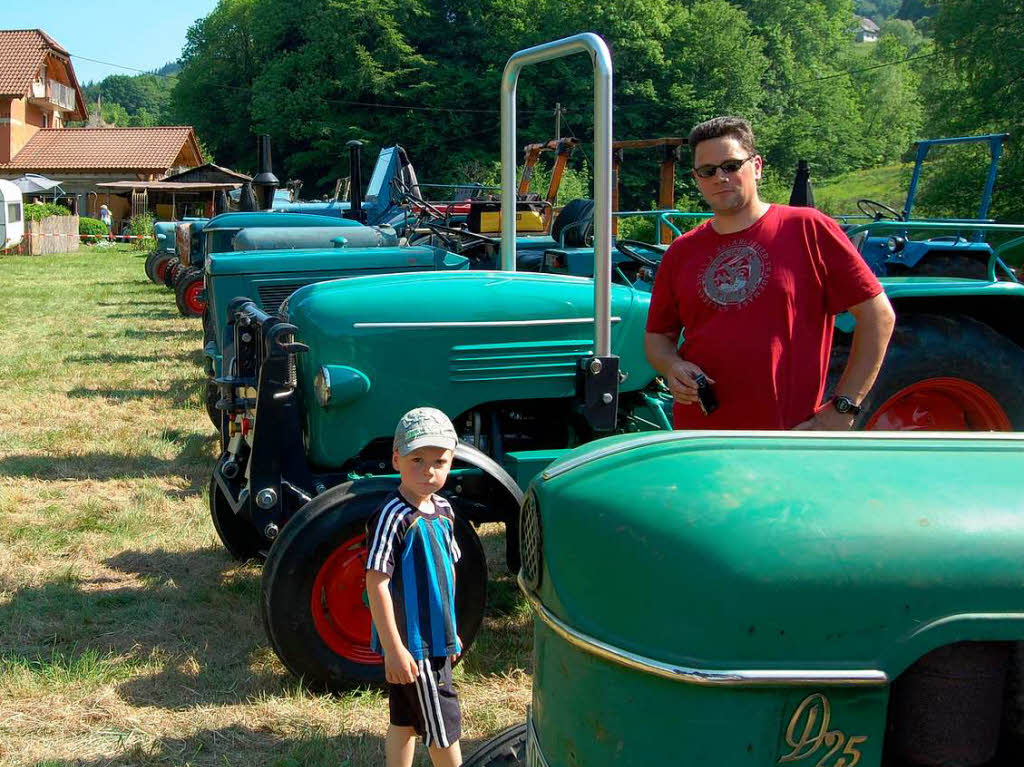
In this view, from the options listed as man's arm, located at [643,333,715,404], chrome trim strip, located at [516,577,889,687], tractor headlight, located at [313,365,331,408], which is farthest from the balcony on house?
Result: chrome trim strip, located at [516,577,889,687]

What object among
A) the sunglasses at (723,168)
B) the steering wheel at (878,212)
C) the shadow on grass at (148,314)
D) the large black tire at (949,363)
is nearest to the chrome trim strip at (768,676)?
the sunglasses at (723,168)

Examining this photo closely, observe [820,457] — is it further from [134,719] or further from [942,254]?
[942,254]

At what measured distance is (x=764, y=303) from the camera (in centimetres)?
257

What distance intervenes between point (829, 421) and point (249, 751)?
1.85 metres

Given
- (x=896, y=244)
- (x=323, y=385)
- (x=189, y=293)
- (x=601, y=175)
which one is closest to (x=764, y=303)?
(x=601, y=175)

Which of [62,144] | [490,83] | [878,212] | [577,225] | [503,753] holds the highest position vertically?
[490,83]

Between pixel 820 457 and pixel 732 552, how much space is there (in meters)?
0.24

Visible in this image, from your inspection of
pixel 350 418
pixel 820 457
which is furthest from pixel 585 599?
pixel 350 418

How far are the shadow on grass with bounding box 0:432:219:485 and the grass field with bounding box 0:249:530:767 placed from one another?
0.05ft

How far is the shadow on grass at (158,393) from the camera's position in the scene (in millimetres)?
8238

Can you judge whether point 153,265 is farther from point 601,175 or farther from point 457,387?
point 601,175

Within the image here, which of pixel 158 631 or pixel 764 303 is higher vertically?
pixel 764 303

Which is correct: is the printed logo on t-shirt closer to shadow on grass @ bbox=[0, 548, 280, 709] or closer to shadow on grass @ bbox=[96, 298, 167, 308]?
shadow on grass @ bbox=[0, 548, 280, 709]

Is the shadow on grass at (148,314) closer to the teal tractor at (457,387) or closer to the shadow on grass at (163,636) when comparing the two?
the shadow on grass at (163,636)
